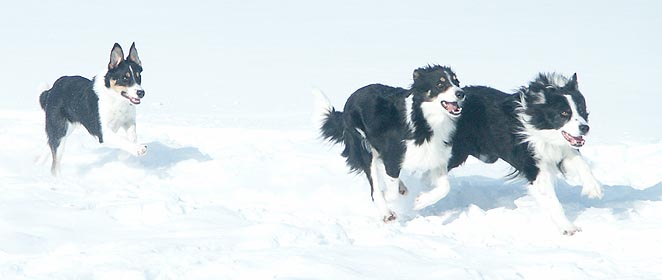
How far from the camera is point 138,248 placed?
5.71 m

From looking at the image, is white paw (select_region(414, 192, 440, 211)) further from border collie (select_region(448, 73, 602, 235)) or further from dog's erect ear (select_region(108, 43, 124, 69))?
dog's erect ear (select_region(108, 43, 124, 69))

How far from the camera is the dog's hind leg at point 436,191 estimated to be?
762 centimetres

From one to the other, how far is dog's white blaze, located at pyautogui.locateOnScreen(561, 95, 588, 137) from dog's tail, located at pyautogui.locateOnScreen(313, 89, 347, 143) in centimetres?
249

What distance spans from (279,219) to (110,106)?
9.72 ft

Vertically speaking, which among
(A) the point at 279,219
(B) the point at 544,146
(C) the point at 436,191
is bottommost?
(A) the point at 279,219

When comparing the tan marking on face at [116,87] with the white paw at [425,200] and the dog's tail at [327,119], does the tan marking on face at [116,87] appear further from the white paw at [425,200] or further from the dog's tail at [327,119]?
the white paw at [425,200]

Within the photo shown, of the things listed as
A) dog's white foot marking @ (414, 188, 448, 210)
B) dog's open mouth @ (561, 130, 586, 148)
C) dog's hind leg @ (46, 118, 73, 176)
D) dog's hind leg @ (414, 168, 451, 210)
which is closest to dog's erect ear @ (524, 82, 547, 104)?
dog's open mouth @ (561, 130, 586, 148)

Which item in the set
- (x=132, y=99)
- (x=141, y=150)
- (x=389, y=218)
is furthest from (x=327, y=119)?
(x=132, y=99)

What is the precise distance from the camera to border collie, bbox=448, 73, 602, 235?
7184mm

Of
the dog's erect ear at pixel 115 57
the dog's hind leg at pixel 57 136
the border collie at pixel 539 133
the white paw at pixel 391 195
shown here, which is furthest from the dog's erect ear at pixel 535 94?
the dog's hind leg at pixel 57 136

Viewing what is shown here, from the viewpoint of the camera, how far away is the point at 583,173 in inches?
288

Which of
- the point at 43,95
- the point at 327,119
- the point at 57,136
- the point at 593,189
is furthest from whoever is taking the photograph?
the point at 43,95

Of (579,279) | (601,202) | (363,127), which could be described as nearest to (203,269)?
(579,279)

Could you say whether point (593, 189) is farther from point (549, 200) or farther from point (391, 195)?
point (391, 195)
